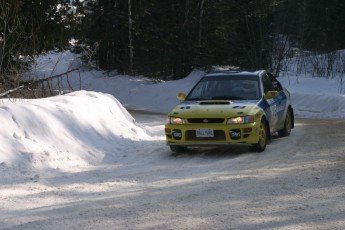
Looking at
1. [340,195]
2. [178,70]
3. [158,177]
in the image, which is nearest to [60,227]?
[158,177]

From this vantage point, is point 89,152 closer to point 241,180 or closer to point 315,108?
point 241,180

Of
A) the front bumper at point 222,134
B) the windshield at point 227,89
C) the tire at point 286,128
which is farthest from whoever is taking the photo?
the tire at point 286,128

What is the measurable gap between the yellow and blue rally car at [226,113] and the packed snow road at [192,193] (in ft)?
1.10

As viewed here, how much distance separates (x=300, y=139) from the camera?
1166 cm

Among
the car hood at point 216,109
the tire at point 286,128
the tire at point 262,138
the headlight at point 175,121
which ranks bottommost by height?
the tire at point 286,128

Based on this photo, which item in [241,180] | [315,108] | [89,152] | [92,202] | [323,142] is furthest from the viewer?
[315,108]

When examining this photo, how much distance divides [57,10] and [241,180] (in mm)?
15083

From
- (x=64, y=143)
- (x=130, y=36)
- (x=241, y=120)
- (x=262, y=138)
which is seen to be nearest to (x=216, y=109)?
(x=241, y=120)

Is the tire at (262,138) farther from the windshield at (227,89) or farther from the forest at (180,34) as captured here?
the forest at (180,34)

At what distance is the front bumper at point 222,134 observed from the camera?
9375 mm

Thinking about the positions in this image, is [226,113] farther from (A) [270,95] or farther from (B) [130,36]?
(B) [130,36]

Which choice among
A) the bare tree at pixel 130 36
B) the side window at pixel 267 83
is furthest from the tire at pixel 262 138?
the bare tree at pixel 130 36

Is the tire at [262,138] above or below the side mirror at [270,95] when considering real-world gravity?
below

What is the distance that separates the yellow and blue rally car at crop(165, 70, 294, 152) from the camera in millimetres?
9414
